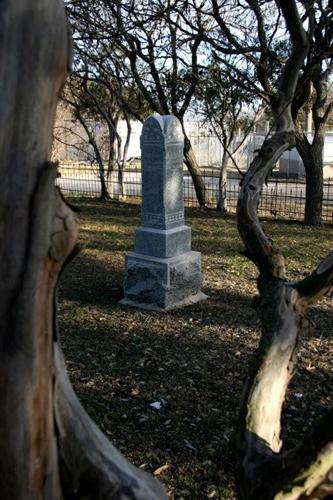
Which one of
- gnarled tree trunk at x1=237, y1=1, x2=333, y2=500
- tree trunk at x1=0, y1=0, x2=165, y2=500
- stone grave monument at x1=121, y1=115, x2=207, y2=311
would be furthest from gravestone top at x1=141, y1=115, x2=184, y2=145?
tree trunk at x1=0, y1=0, x2=165, y2=500

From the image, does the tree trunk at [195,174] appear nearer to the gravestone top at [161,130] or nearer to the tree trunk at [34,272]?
the gravestone top at [161,130]

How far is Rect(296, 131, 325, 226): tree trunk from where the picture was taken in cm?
1243

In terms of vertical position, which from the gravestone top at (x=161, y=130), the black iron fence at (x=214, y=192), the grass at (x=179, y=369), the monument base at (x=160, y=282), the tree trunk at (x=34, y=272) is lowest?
the grass at (x=179, y=369)

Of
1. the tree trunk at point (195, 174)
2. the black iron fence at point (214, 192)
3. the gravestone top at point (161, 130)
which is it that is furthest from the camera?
the tree trunk at point (195, 174)

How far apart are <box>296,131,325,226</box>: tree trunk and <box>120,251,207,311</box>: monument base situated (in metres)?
6.75

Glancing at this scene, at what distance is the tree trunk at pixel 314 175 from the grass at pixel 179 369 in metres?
4.48

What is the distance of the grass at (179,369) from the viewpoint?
11.3 feet

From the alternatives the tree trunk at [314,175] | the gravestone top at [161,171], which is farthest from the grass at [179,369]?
the tree trunk at [314,175]

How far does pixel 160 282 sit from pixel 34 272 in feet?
17.6

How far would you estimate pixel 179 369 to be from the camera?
466 centimetres

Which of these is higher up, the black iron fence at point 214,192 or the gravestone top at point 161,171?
the gravestone top at point 161,171

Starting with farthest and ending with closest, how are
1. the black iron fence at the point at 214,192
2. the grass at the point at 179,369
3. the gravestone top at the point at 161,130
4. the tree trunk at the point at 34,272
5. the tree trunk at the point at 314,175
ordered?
the black iron fence at the point at 214,192, the tree trunk at the point at 314,175, the gravestone top at the point at 161,130, the grass at the point at 179,369, the tree trunk at the point at 34,272

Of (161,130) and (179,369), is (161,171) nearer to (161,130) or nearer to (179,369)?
(161,130)

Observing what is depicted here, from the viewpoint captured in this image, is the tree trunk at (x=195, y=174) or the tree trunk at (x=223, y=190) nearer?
the tree trunk at (x=223, y=190)
